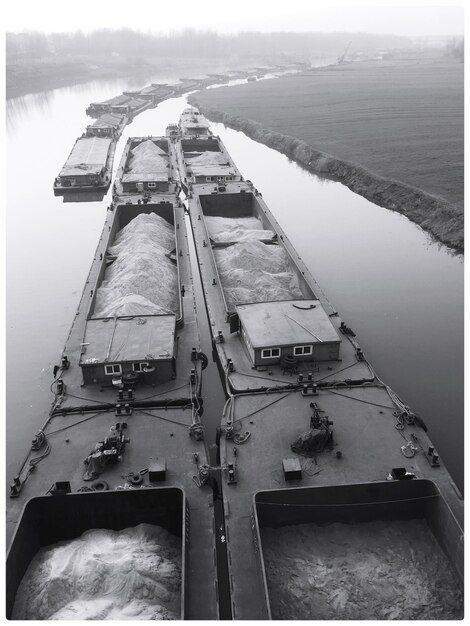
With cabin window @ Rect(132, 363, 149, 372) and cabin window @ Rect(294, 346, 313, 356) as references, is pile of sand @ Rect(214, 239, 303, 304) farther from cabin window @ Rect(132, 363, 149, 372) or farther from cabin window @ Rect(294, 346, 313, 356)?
cabin window @ Rect(132, 363, 149, 372)

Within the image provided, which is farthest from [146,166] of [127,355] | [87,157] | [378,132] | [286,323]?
[127,355]

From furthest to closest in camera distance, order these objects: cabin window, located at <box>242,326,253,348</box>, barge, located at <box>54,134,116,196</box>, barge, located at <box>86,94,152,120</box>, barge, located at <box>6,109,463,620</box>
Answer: barge, located at <box>86,94,152,120</box> → barge, located at <box>54,134,116,196</box> → cabin window, located at <box>242,326,253,348</box> → barge, located at <box>6,109,463,620</box>

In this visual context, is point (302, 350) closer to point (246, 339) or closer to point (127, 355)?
point (246, 339)

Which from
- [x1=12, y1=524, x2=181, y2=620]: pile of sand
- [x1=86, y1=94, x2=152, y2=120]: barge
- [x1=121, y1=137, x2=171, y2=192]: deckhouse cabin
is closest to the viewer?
[x1=12, y1=524, x2=181, y2=620]: pile of sand

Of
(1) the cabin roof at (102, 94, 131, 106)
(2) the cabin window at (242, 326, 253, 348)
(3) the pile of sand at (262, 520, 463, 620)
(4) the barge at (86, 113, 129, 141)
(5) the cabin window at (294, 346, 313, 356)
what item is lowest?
(3) the pile of sand at (262, 520, 463, 620)

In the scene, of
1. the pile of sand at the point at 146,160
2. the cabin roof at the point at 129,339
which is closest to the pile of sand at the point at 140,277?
the cabin roof at the point at 129,339

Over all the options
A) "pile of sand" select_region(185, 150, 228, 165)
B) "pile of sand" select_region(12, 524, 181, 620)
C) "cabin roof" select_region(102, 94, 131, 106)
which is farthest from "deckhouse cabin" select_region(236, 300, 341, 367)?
"cabin roof" select_region(102, 94, 131, 106)

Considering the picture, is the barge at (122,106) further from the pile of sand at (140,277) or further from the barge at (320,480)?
the barge at (320,480)

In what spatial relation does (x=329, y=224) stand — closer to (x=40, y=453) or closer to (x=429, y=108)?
(x=40, y=453)
